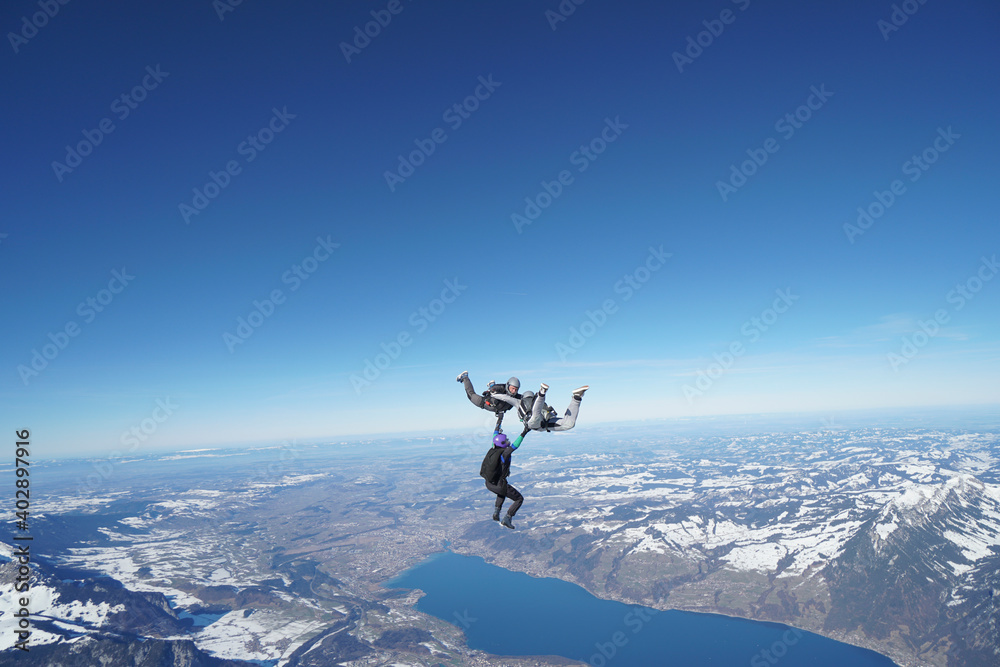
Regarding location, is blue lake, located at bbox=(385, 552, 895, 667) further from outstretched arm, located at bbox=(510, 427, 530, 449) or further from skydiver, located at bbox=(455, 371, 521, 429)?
skydiver, located at bbox=(455, 371, 521, 429)

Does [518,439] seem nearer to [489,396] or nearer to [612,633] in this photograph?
[489,396]

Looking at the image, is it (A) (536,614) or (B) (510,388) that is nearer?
(B) (510,388)

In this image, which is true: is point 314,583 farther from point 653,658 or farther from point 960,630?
point 960,630

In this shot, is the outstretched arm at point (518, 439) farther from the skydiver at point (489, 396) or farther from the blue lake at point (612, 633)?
the blue lake at point (612, 633)

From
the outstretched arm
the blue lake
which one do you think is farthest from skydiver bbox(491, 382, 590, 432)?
the blue lake

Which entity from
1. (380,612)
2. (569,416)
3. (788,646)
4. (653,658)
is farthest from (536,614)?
(569,416)

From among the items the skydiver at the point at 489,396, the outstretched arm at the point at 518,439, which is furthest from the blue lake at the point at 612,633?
the skydiver at the point at 489,396
